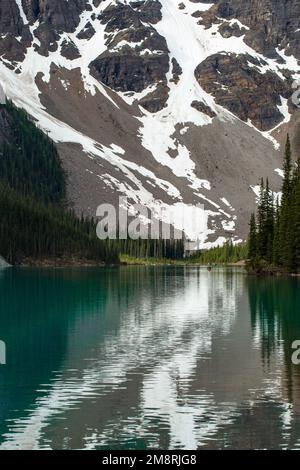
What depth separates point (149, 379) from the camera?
1335 inches

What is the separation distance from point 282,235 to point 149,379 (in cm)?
9563

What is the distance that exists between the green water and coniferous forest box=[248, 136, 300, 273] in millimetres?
56905

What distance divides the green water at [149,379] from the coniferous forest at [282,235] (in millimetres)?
56905

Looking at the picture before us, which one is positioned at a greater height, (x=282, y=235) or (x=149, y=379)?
(x=282, y=235)

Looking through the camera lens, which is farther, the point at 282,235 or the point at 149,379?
the point at 282,235

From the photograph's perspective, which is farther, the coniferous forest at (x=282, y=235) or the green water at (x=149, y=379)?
the coniferous forest at (x=282, y=235)

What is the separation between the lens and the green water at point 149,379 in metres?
24.8

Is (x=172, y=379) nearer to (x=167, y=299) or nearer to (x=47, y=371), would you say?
(x=47, y=371)

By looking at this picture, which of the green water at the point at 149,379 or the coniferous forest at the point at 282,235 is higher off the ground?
the coniferous forest at the point at 282,235

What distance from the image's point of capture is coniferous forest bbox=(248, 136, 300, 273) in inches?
4803

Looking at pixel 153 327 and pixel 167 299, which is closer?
pixel 153 327

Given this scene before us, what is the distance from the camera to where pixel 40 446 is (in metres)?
23.6
